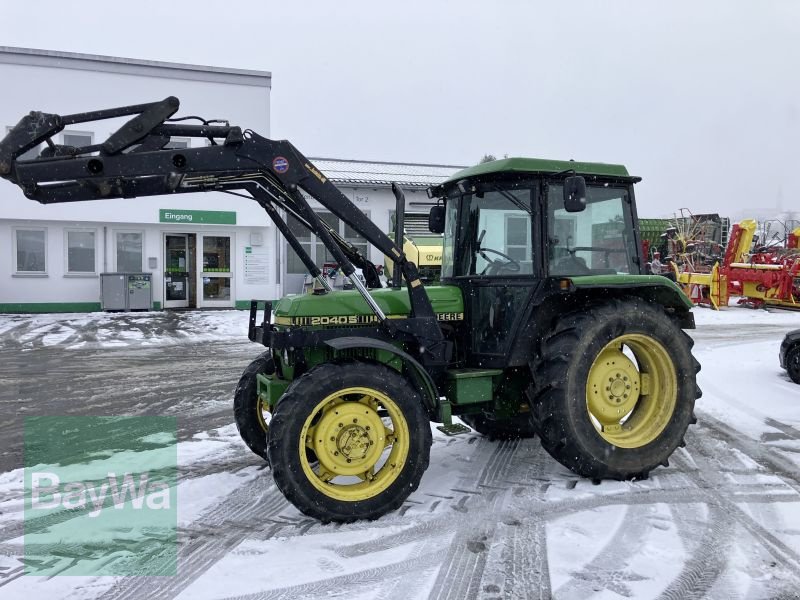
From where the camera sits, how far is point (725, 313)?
17.9 m

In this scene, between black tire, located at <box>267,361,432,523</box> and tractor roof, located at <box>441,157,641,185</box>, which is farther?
tractor roof, located at <box>441,157,641,185</box>

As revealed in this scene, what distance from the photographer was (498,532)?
3.87 meters

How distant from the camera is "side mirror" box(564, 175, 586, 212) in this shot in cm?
431

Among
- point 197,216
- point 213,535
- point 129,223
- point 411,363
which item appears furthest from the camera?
point 197,216

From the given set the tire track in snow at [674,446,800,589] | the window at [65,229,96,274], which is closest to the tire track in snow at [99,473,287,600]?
the tire track in snow at [674,446,800,589]

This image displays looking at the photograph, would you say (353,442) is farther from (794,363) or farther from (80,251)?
(80,251)

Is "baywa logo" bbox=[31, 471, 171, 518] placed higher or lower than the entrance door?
lower

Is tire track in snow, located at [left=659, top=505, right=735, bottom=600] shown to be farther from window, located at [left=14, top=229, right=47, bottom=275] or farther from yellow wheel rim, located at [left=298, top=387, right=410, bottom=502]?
window, located at [left=14, top=229, right=47, bottom=275]

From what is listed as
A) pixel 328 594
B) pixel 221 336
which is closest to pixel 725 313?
pixel 221 336

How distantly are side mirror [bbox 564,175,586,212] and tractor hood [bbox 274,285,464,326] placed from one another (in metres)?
1.16

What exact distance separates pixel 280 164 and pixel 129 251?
54.0 ft

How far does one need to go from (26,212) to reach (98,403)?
12.8 meters

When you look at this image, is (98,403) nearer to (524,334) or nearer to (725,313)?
(524,334)

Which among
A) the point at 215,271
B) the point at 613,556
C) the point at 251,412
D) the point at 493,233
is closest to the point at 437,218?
the point at 493,233
